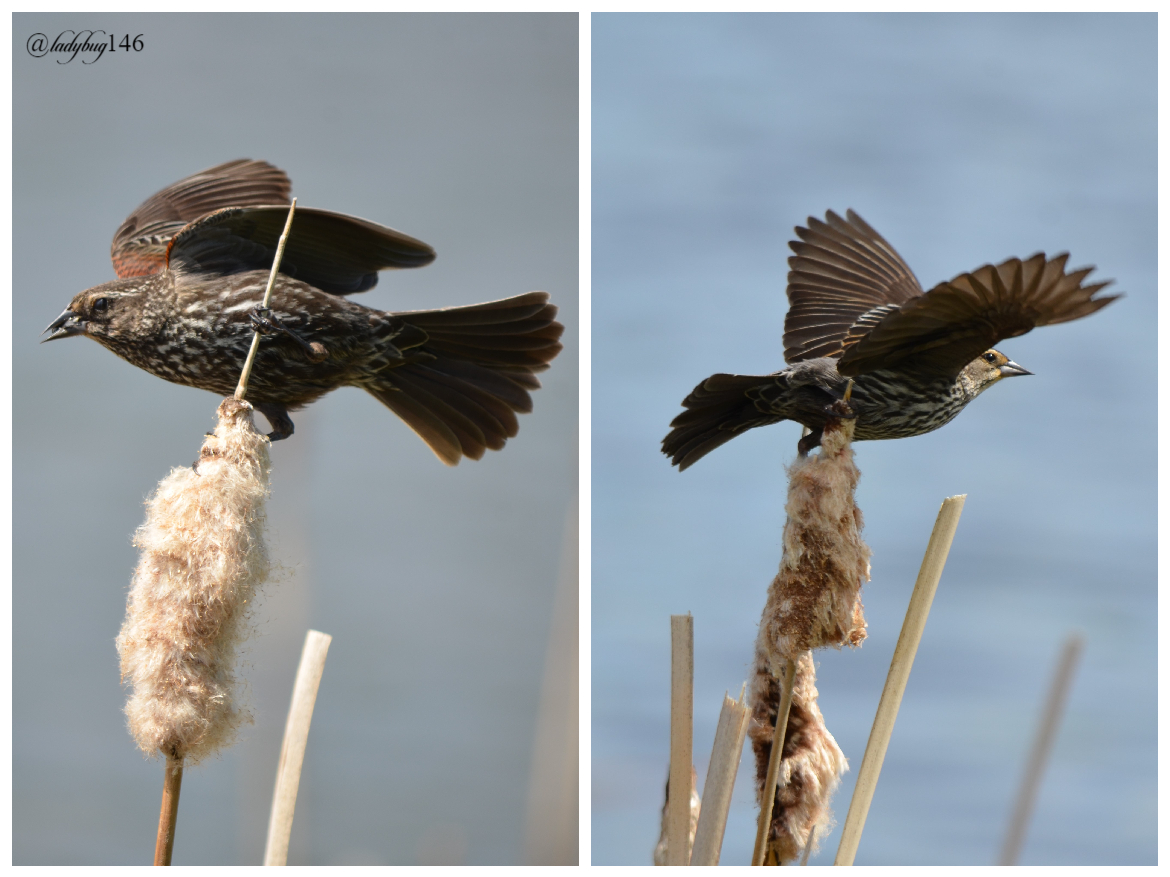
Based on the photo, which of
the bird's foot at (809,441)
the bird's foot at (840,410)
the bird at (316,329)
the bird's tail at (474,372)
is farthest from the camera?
the bird's tail at (474,372)

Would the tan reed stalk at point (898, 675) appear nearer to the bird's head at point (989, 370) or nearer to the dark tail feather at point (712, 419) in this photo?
the dark tail feather at point (712, 419)

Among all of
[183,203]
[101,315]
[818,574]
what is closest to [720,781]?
[818,574]

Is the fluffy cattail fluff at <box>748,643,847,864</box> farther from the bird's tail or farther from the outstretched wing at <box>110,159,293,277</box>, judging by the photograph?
the outstretched wing at <box>110,159,293,277</box>

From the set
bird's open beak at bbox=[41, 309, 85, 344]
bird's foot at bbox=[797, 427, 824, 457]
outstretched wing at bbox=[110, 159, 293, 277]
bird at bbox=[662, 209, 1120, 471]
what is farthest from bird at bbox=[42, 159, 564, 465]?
bird's foot at bbox=[797, 427, 824, 457]

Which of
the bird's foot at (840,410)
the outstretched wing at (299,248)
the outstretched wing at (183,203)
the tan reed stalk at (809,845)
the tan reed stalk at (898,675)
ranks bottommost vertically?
the tan reed stalk at (809,845)

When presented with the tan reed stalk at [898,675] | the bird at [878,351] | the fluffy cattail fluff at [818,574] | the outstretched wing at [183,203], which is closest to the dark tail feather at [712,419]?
the bird at [878,351]
